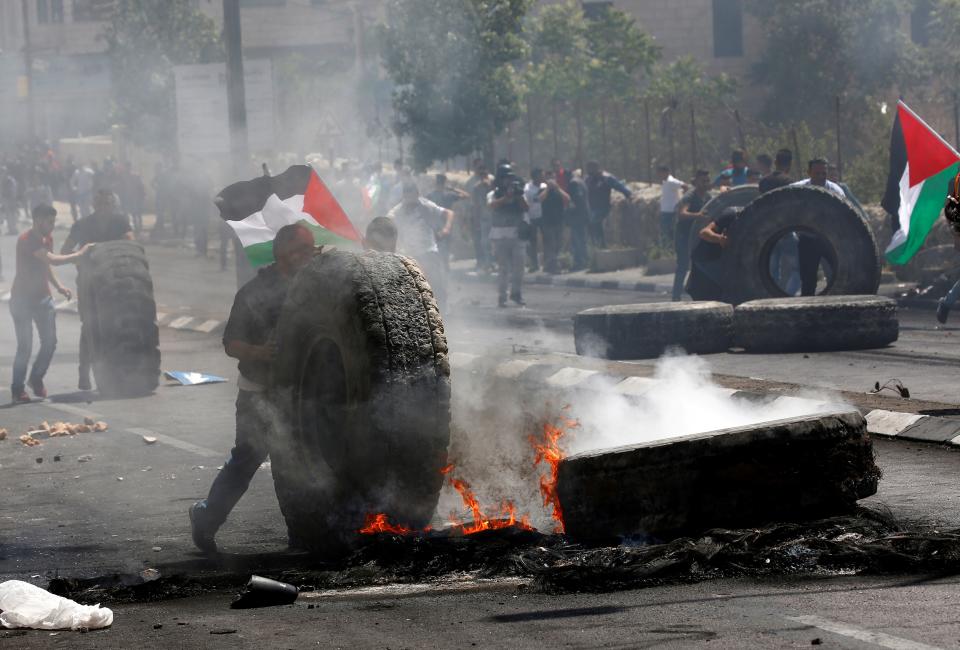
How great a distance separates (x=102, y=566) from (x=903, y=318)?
1276 cm

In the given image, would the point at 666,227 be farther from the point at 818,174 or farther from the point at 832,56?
the point at 832,56

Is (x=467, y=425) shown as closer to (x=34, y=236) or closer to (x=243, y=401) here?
(x=243, y=401)

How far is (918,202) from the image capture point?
1278cm

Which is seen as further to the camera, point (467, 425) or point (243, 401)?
point (467, 425)

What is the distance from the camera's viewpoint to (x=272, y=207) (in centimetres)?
1048

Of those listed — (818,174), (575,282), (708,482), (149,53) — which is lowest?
(575,282)

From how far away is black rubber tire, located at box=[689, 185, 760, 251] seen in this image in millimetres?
19266

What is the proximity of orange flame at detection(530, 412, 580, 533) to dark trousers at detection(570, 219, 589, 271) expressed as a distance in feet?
63.4

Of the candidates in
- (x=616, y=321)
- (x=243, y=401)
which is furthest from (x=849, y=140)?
(x=243, y=401)

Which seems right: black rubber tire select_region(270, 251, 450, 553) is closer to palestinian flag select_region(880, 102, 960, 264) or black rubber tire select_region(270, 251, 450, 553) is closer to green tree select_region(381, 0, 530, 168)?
palestinian flag select_region(880, 102, 960, 264)

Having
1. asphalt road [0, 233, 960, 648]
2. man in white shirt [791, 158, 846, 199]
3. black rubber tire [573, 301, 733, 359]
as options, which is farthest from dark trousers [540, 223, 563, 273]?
black rubber tire [573, 301, 733, 359]

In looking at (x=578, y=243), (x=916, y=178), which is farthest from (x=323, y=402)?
(x=578, y=243)

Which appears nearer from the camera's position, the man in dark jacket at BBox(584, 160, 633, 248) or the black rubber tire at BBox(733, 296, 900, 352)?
the black rubber tire at BBox(733, 296, 900, 352)

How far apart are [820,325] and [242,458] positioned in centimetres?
826
